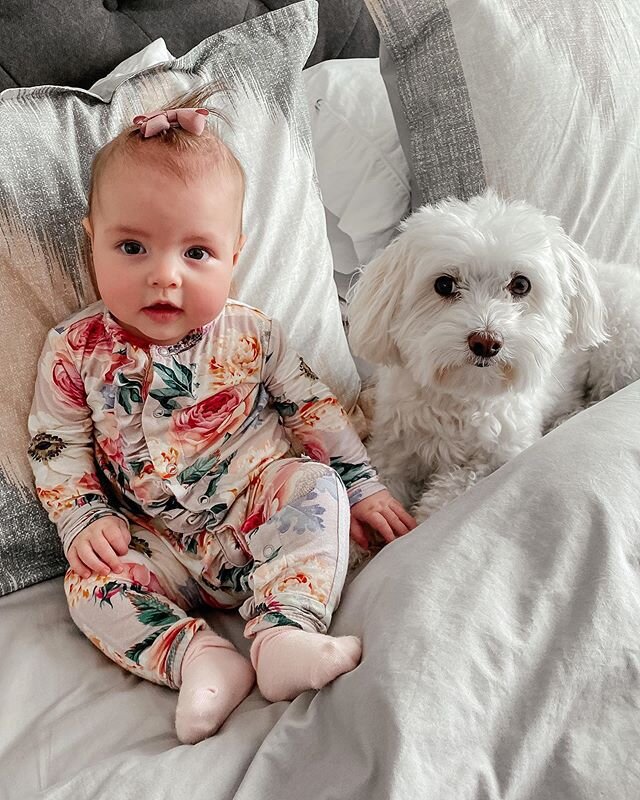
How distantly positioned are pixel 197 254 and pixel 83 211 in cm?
22

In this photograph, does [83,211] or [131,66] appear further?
[131,66]

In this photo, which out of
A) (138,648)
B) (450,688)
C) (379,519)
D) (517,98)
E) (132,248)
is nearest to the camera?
(450,688)

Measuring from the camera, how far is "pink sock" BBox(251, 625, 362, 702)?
0.93 meters

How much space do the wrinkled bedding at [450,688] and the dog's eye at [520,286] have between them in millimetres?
265

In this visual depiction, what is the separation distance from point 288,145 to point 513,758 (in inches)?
42.3

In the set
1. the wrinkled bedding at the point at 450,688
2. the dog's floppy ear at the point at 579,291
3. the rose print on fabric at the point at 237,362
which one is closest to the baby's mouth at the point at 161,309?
the rose print on fabric at the point at 237,362

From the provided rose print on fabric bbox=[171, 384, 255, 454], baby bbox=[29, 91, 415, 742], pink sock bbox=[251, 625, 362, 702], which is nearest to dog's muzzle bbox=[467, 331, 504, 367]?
baby bbox=[29, 91, 415, 742]

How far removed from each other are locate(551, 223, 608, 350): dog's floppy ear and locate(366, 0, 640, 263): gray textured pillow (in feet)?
1.04

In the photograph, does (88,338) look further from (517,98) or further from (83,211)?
(517,98)

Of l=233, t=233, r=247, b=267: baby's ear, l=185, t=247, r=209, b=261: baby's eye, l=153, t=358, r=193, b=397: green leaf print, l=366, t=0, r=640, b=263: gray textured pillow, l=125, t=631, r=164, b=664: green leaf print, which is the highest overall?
l=366, t=0, r=640, b=263: gray textured pillow

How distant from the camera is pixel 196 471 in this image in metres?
1.26

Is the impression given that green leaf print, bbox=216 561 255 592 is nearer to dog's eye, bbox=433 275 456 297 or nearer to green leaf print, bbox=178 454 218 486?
green leaf print, bbox=178 454 218 486

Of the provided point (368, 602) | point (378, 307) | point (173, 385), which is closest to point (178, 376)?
point (173, 385)

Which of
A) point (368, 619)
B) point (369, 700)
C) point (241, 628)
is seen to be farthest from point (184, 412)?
point (369, 700)
